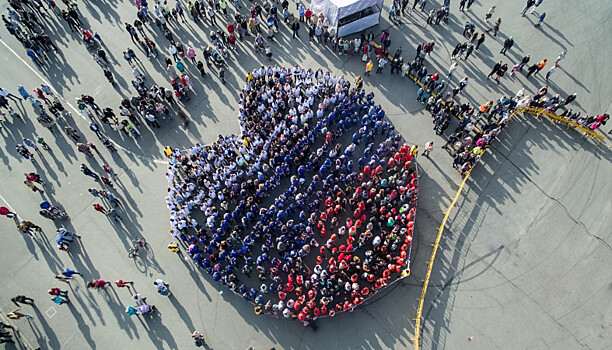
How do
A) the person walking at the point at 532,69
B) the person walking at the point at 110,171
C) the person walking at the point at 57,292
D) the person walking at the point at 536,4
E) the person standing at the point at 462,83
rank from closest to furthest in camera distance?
1. the person walking at the point at 57,292
2. the person walking at the point at 110,171
3. the person standing at the point at 462,83
4. the person walking at the point at 532,69
5. the person walking at the point at 536,4

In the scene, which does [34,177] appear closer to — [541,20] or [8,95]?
[8,95]

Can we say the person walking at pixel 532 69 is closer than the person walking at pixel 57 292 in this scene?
No

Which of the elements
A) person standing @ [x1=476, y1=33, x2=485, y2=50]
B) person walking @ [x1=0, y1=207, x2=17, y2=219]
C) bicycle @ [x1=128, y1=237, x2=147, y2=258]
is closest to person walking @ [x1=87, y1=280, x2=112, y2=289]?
bicycle @ [x1=128, y1=237, x2=147, y2=258]

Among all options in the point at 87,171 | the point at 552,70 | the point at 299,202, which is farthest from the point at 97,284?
the point at 552,70

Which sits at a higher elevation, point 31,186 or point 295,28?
point 295,28

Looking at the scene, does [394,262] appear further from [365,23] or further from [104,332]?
[365,23]

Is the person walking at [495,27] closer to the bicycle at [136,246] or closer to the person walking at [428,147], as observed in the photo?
the person walking at [428,147]

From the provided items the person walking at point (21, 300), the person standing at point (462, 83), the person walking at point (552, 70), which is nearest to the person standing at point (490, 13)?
the person walking at point (552, 70)
